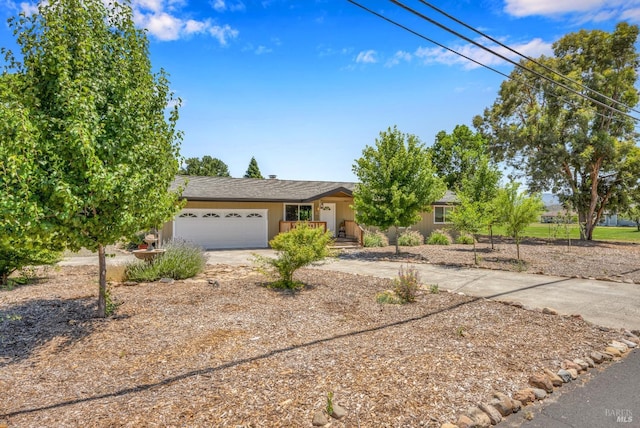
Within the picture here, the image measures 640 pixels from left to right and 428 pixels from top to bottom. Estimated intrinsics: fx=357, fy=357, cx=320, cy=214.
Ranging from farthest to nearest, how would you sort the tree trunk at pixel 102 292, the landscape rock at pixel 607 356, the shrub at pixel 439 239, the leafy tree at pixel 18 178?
the shrub at pixel 439 239
the tree trunk at pixel 102 292
the landscape rock at pixel 607 356
the leafy tree at pixel 18 178

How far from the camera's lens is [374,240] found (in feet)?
62.9

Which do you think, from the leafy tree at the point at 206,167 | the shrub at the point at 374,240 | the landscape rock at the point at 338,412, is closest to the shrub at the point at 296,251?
the landscape rock at the point at 338,412

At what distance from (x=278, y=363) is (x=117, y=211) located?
3.23 m

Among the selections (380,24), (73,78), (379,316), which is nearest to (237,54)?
(380,24)

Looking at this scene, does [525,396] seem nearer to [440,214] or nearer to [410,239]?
[410,239]

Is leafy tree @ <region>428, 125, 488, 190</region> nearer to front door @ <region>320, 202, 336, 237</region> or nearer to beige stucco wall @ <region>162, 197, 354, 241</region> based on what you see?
beige stucco wall @ <region>162, 197, 354, 241</region>

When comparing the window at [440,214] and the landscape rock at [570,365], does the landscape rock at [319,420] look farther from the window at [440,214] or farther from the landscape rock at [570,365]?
the window at [440,214]

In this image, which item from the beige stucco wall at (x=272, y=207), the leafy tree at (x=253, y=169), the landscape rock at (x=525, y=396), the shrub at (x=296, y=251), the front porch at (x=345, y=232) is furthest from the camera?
the leafy tree at (x=253, y=169)

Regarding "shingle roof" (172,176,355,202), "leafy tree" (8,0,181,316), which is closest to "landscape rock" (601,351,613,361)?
"leafy tree" (8,0,181,316)

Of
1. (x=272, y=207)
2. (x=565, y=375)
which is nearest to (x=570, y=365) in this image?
(x=565, y=375)

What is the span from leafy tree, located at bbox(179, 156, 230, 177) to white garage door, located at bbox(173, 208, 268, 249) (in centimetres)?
3409

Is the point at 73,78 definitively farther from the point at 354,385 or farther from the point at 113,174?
the point at 354,385

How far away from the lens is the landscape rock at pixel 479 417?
312 centimetres

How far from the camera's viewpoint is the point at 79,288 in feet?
26.4
